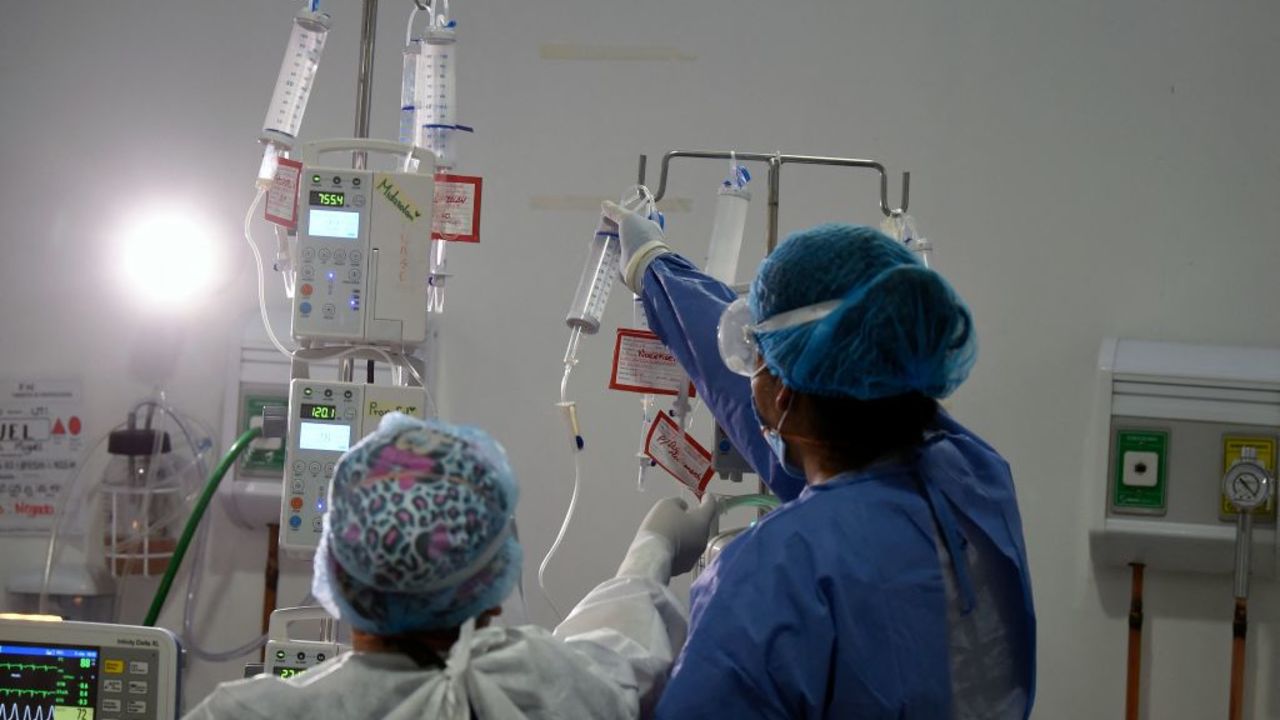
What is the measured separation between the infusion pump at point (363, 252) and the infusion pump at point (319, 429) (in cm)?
9

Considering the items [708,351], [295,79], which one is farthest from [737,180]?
[295,79]

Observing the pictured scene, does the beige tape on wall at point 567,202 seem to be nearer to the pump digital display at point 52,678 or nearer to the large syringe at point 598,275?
the large syringe at point 598,275

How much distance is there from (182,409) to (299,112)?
1.34m

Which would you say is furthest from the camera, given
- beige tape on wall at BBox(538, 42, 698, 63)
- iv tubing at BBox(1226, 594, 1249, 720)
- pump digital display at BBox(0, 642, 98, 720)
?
beige tape on wall at BBox(538, 42, 698, 63)

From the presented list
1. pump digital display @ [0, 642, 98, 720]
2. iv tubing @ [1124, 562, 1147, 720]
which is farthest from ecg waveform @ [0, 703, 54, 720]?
iv tubing @ [1124, 562, 1147, 720]

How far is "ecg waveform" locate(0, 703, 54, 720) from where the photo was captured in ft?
6.17

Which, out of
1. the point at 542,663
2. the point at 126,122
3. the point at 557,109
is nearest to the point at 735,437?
the point at 542,663

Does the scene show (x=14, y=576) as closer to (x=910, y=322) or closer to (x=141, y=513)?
(x=141, y=513)

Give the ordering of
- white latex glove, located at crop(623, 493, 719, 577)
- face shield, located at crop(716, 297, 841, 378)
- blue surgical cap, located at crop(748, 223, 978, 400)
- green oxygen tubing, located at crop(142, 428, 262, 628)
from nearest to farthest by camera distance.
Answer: blue surgical cap, located at crop(748, 223, 978, 400) → face shield, located at crop(716, 297, 841, 378) → white latex glove, located at crop(623, 493, 719, 577) → green oxygen tubing, located at crop(142, 428, 262, 628)

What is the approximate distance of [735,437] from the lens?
2119 mm

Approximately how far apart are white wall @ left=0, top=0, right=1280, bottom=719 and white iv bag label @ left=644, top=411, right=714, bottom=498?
975mm

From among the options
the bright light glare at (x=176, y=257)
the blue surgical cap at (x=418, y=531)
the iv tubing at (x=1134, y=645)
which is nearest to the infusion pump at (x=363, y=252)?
the blue surgical cap at (x=418, y=531)

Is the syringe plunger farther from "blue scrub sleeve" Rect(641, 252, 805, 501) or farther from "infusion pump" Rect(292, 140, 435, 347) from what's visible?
"blue scrub sleeve" Rect(641, 252, 805, 501)

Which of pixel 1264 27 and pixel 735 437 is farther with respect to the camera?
pixel 1264 27
